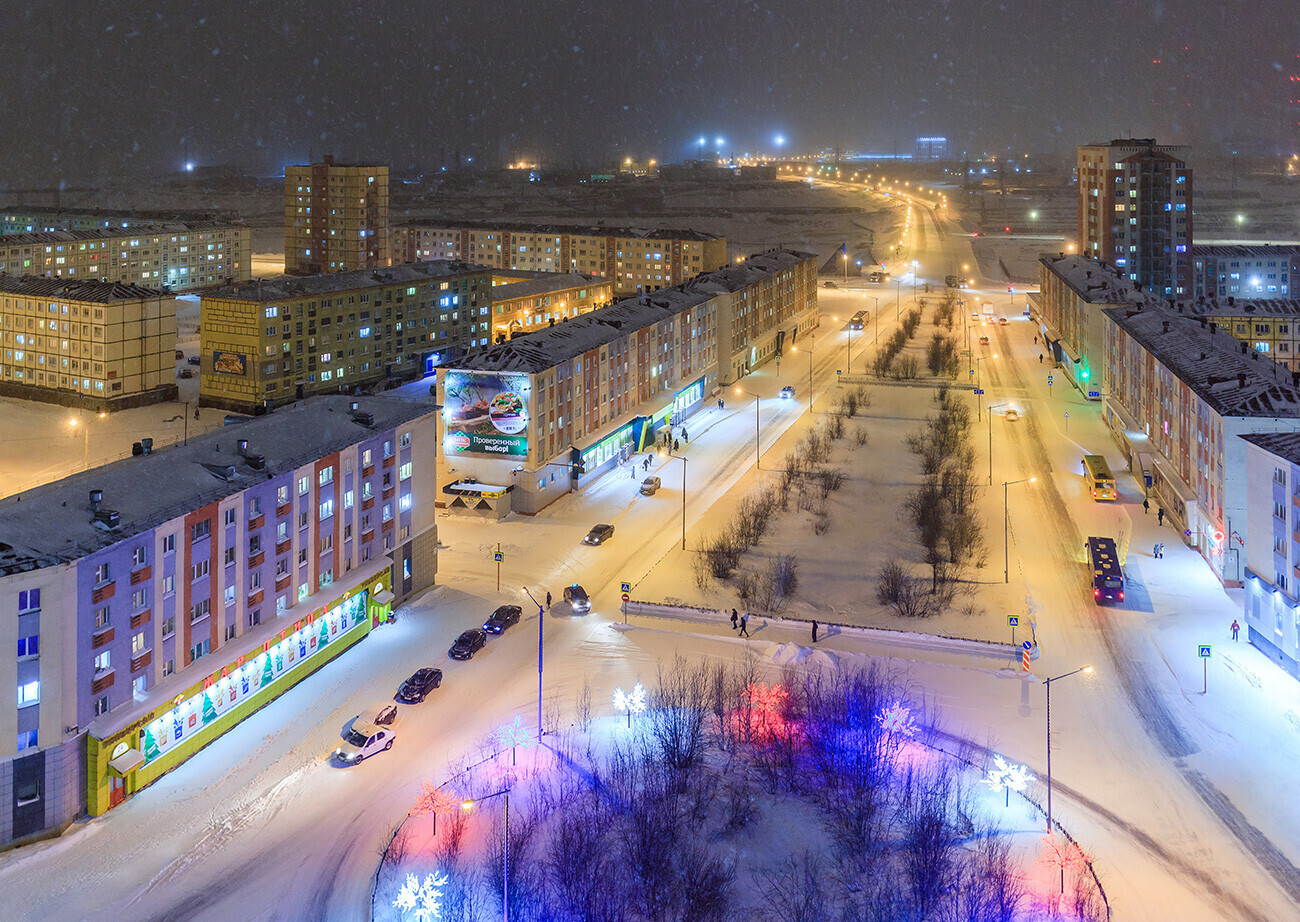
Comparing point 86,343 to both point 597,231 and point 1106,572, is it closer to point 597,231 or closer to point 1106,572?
point 1106,572

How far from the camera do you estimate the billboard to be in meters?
39.8

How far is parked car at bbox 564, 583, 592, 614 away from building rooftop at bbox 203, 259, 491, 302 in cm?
3080

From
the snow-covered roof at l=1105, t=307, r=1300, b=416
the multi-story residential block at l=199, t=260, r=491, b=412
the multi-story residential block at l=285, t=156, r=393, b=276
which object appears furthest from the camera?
the multi-story residential block at l=285, t=156, r=393, b=276

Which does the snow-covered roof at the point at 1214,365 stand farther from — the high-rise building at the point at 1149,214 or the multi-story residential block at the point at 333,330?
the multi-story residential block at the point at 333,330

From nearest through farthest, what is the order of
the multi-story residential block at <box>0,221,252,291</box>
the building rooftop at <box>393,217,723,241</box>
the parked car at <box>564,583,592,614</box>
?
the parked car at <box>564,583,592,614</box> → the multi-story residential block at <box>0,221,252,291</box> → the building rooftop at <box>393,217,723,241</box>

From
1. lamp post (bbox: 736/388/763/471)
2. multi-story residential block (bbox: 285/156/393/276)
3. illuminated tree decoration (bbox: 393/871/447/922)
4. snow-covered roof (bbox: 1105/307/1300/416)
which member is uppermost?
multi-story residential block (bbox: 285/156/393/276)

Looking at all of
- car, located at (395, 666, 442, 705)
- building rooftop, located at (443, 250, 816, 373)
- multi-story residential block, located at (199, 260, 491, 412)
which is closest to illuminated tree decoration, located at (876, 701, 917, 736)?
car, located at (395, 666, 442, 705)

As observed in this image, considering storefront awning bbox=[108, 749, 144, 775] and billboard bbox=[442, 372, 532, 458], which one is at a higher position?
billboard bbox=[442, 372, 532, 458]

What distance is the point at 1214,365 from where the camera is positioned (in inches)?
1535

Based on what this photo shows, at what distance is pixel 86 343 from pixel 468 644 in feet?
118

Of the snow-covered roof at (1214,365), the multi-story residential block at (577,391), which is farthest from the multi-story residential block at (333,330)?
the snow-covered roof at (1214,365)

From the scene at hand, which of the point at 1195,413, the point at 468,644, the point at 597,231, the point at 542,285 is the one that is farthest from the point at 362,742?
the point at 597,231

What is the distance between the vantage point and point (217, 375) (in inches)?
2180

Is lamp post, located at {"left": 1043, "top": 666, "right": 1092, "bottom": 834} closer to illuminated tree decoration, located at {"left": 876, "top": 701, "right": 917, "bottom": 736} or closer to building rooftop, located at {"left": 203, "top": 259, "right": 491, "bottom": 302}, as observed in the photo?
illuminated tree decoration, located at {"left": 876, "top": 701, "right": 917, "bottom": 736}
